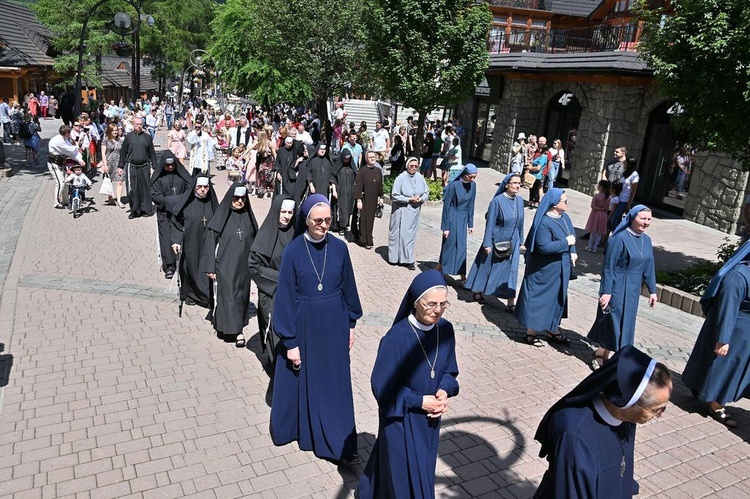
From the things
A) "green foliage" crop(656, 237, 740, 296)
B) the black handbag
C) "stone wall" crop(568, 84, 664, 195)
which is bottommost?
"green foliage" crop(656, 237, 740, 296)

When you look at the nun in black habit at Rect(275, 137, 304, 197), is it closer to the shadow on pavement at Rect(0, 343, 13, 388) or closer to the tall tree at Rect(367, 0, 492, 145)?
the tall tree at Rect(367, 0, 492, 145)

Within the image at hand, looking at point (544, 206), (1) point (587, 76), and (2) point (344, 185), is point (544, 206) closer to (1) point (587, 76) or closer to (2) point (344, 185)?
(2) point (344, 185)

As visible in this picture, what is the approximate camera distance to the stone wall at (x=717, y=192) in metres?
14.6

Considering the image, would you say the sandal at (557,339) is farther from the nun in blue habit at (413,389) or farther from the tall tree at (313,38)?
the tall tree at (313,38)

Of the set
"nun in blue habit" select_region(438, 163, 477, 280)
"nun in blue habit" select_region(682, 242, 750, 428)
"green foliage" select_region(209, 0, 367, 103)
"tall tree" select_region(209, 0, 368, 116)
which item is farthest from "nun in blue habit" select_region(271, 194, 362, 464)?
"green foliage" select_region(209, 0, 367, 103)

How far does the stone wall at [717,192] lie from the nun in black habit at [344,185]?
8.98 m

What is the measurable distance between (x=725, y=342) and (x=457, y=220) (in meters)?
4.51

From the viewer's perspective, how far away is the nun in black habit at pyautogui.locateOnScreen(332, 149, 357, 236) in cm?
1262

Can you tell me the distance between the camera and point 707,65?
8797mm

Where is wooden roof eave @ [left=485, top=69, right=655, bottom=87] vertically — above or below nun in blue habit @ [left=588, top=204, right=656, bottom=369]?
above

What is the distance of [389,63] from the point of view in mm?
15977

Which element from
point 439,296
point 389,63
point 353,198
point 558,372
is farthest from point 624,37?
point 439,296

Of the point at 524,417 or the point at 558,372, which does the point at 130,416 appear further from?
the point at 558,372

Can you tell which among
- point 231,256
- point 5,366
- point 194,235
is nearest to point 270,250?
point 231,256
